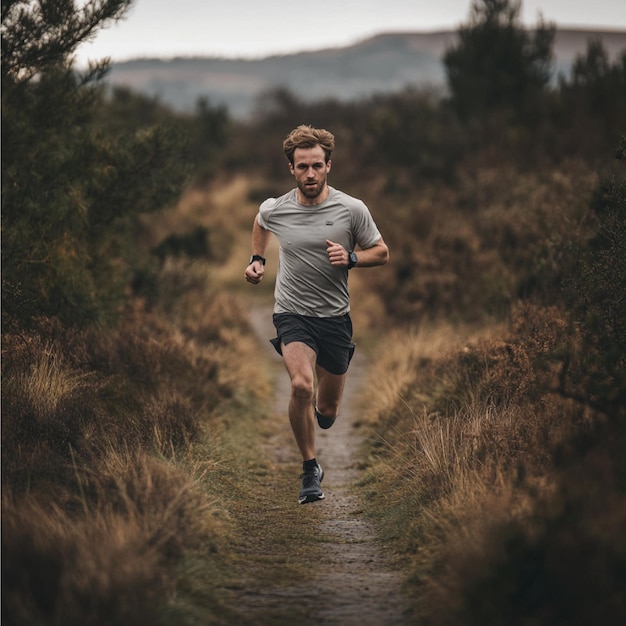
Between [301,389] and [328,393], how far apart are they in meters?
0.94

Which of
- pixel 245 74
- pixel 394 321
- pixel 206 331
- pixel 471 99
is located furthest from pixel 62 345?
pixel 245 74

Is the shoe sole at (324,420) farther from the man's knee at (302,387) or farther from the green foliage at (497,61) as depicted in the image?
the green foliage at (497,61)

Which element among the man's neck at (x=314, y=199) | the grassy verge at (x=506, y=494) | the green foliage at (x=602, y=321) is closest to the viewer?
the grassy verge at (x=506, y=494)

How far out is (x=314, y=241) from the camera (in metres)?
6.29

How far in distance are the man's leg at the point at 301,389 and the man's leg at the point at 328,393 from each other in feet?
1.76

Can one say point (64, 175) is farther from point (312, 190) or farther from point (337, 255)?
point (337, 255)

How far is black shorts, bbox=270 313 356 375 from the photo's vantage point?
20.9 feet

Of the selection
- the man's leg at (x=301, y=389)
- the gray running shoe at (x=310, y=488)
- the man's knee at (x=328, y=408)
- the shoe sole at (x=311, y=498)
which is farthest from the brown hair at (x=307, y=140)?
the shoe sole at (x=311, y=498)

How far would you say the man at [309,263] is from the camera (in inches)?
246

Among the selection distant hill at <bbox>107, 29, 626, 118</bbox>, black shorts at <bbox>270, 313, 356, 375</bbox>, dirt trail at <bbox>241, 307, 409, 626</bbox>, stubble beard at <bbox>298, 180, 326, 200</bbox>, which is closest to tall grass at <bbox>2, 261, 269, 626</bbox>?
dirt trail at <bbox>241, 307, 409, 626</bbox>

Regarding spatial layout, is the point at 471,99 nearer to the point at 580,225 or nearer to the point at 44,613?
the point at 580,225

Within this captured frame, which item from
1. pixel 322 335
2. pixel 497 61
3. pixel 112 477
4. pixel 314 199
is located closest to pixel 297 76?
pixel 497 61

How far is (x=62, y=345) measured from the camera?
7797mm

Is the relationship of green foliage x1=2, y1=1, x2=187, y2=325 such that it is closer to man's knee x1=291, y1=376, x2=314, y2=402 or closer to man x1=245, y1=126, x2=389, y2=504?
man x1=245, y1=126, x2=389, y2=504
